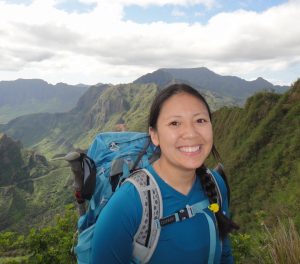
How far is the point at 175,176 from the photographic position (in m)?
3.54

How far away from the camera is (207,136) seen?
3.56 metres

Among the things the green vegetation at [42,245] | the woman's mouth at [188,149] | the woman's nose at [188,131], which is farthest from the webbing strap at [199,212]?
the green vegetation at [42,245]

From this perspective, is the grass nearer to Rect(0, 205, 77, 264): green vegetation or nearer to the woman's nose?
the woman's nose

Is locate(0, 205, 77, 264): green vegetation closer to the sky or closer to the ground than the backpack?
closer to the ground

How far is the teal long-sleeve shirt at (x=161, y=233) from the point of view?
302 cm

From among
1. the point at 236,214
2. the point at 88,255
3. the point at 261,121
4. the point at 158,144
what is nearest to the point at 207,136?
the point at 158,144

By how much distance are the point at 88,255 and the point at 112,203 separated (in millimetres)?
661

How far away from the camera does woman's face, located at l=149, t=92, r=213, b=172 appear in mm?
3470

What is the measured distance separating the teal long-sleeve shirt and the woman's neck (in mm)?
64

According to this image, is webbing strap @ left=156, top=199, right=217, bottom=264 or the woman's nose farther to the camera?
the woman's nose

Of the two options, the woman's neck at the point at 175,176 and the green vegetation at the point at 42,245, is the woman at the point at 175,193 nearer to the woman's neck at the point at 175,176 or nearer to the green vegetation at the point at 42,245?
the woman's neck at the point at 175,176

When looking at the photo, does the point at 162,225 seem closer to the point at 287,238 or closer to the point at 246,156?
the point at 287,238

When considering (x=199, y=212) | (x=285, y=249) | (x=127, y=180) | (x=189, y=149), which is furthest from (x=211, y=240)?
(x=285, y=249)

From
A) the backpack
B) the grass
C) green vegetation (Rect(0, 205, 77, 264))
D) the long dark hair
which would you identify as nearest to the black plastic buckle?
the backpack
